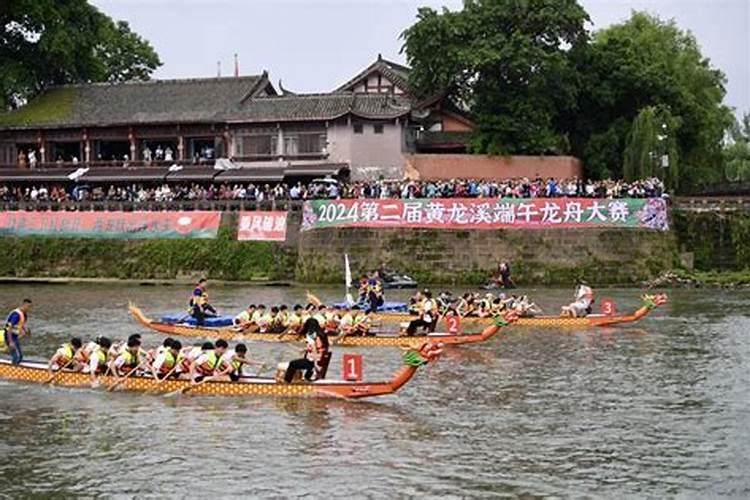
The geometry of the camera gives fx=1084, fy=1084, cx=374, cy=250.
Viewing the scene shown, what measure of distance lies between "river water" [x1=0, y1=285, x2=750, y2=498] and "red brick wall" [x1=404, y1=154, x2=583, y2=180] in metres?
27.9

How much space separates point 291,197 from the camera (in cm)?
5281

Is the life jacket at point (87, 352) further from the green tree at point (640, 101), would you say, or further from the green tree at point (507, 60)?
the green tree at point (640, 101)

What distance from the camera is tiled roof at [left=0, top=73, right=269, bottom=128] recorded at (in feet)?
209

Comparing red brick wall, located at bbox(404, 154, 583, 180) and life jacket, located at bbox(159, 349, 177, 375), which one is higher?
red brick wall, located at bbox(404, 154, 583, 180)

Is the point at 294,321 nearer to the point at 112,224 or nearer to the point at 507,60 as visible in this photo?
the point at 112,224

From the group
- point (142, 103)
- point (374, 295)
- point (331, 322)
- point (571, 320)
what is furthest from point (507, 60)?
point (331, 322)

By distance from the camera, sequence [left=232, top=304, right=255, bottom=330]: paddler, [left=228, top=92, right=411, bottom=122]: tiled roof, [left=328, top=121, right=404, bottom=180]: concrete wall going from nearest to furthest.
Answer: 1. [left=232, top=304, right=255, bottom=330]: paddler
2. [left=328, top=121, right=404, bottom=180]: concrete wall
3. [left=228, top=92, right=411, bottom=122]: tiled roof

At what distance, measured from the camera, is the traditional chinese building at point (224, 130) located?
59.9 m

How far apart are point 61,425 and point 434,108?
44140mm

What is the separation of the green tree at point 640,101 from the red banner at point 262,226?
18637 millimetres

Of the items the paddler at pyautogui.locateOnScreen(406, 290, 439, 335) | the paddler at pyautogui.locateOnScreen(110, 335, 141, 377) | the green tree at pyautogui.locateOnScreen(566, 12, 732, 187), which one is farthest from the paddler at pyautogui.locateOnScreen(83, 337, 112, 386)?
A: the green tree at pyautogui.locateOnScreen(566, 12, 732, 187)

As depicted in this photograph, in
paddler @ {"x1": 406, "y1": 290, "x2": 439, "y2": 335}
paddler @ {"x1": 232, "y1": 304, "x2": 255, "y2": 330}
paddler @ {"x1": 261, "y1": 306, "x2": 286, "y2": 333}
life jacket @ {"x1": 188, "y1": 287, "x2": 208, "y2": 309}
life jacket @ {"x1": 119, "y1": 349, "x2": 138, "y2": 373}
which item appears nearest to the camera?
life jacket @ {"x1": 119, "y1": 349, "x2": 138, "y2": 373}

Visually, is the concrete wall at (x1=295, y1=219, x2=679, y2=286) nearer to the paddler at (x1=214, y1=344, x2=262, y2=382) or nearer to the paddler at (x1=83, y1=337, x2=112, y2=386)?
the paddler at (x1=83, y1=337, x2=112, y2=386)

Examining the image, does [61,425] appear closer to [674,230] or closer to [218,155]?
[674,230]
